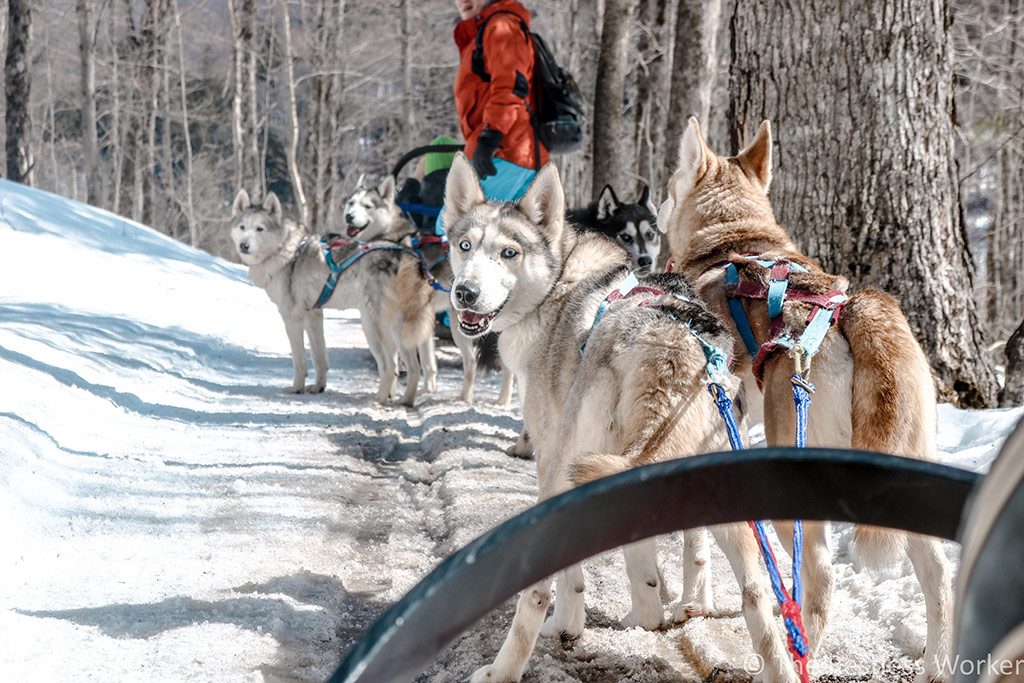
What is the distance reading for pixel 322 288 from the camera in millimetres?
8891

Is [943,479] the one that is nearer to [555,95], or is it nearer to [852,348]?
[852,348]

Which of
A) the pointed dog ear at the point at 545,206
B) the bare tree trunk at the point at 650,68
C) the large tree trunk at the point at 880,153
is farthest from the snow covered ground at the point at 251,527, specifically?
the bare tree trunk at the point at 650,68

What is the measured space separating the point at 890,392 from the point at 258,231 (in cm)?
757

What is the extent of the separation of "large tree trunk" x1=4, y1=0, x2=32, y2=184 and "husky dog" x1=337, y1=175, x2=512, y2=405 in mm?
12737

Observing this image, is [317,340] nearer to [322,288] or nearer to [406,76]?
[322,288]

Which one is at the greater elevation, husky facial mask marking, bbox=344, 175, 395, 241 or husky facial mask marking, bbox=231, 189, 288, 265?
husky facial mask marking, bbox=344, 175, 395, 241

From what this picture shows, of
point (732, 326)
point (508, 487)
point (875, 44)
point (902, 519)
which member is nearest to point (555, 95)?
point (875, 44)

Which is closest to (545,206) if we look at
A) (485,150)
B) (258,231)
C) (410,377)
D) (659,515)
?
(485,150)

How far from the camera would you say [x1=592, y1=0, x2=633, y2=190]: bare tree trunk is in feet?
37.7

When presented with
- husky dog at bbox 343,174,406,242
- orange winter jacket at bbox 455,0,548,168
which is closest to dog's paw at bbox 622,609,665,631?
orange winter jacket at bbox 455,0,548,168

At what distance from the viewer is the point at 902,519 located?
884 mm

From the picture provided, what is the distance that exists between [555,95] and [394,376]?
11.0ft

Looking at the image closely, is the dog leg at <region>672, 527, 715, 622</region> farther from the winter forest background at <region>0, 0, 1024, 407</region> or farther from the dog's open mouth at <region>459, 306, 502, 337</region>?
the winter forest background at <region>0, 0, 1024, 407</region>

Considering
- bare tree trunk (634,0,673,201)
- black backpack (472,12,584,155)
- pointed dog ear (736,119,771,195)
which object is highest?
bare tree trunk (634,0,673,201)
